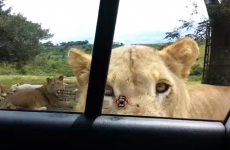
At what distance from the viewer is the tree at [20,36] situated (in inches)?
99.6

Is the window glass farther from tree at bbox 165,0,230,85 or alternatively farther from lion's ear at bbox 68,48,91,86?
tree at bbox 165,0,230,85

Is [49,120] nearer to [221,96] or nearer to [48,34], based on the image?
[48,34]

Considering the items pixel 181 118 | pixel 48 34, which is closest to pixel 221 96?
pixel 181 118

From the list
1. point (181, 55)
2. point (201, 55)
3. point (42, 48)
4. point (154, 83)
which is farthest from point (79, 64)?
point (201, 55)

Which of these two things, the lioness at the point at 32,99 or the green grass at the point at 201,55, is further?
the lioness at the point at 32,99

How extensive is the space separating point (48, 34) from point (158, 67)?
688 millimetres

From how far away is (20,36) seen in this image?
2566mm

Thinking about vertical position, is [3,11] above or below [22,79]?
above

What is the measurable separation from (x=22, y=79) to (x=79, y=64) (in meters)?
0.37

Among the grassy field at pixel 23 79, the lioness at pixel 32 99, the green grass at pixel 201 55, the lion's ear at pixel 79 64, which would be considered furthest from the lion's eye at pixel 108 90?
the green grass at pixel 201 55

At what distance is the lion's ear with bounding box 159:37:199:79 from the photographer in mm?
2518

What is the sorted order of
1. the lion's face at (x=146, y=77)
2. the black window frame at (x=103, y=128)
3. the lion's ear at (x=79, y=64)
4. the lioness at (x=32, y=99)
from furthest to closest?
the lioness at (x=32, y=99) → the lion's ear at (x=79, y=64) → the lion's face at (x=146, y=77) → the black window frame at (x=103, y=128)

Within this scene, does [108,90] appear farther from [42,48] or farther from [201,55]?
[201,55]

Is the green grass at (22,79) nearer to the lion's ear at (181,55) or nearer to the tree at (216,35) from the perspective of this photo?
the lion's ear at (181,55)
